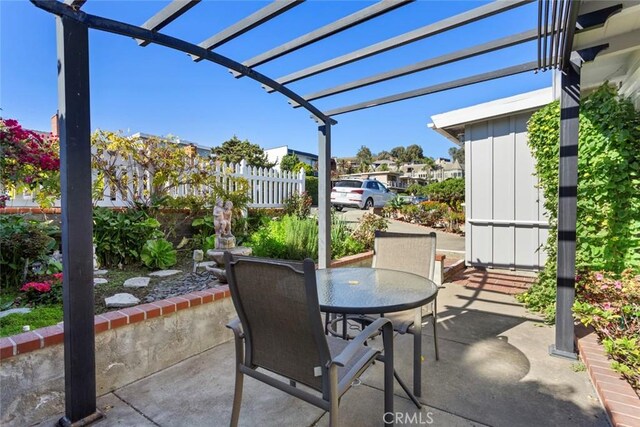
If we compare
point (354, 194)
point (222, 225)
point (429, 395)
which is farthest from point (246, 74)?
point (354, 194)

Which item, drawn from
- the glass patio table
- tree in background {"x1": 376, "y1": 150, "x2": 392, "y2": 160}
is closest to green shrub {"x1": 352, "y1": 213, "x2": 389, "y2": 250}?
the glass patio table

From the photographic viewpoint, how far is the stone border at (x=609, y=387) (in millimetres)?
1709

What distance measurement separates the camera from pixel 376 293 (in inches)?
80.7

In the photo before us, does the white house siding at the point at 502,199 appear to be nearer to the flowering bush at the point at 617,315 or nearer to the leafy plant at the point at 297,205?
the flowering bush at the point at 617,315

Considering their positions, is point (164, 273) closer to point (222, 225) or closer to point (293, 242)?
point (222, 225)

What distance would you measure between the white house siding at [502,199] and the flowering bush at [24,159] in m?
5.78

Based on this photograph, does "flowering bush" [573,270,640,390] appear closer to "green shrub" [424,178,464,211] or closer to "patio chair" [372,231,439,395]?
"patio chair" [372,231,439,395]

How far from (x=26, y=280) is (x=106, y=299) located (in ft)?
2.76

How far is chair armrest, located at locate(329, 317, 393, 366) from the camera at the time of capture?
1324 mm

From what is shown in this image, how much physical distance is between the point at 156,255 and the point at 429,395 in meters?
3.28

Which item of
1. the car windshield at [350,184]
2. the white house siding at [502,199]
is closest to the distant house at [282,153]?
the car windshield at [350,184]

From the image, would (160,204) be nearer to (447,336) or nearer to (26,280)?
(26,280)

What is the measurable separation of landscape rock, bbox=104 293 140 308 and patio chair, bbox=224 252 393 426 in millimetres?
1486

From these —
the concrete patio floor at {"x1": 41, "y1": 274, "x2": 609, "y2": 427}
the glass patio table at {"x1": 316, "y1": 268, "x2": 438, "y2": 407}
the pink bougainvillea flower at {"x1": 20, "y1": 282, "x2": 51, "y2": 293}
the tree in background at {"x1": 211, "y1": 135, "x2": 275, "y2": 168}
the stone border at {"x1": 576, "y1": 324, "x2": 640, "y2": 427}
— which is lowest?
the concrete patio floor at {"x1": 41, "y1": 274, "x2": 609, "y2": 427}
